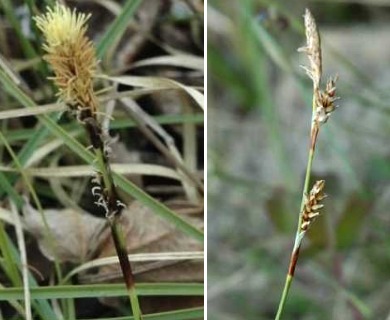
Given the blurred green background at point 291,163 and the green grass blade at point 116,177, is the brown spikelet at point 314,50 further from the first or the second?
the blurred green background at point 291,163

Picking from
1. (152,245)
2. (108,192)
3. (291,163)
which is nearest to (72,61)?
(108,192)

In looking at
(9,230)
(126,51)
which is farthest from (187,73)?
(9,230)

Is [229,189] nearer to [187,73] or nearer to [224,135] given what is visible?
[224,135]

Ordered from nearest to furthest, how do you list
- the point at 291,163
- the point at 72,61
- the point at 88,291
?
the point at 72,61, the point at 88,291, the point at 291,163

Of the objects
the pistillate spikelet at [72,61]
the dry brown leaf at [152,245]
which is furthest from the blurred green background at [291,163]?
the pistillate spikelet at [72,61]

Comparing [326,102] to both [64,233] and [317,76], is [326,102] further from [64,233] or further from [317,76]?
[64,233]

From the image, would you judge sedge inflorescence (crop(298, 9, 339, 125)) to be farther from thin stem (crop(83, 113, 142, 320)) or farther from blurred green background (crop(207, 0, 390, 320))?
blurred green background (crop(207, 0, 390, 320))
